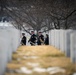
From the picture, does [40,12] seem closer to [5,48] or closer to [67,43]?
[67,43]

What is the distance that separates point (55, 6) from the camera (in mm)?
28891

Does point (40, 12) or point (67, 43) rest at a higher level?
point (40, 12)

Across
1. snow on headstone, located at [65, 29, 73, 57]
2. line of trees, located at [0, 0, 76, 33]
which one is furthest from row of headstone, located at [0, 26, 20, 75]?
line of trees, located at [0, 0, 76, 33]

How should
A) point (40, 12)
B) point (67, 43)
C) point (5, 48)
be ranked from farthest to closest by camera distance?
1. point (40, 12)
2. point (67, 43)
3. point (5, 48)

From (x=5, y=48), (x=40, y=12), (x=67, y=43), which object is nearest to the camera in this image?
(x=5, y=48)

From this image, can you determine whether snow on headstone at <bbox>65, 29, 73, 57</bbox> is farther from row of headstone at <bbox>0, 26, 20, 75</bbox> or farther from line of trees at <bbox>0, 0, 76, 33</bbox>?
line of trees at <bbox>0, 0, 76, 33</bbox>

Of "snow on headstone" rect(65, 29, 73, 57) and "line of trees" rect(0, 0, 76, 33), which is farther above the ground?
"line of trees" rect(0, 0, 76, 33)

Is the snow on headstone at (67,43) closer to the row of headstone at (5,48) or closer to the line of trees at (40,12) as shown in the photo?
the row of headstone at (5,48)

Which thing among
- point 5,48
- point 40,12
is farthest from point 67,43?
point 40,12

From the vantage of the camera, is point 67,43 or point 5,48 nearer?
point 5,48

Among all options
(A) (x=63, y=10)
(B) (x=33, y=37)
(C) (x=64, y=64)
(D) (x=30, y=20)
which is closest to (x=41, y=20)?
(D) (x=30, y=20)

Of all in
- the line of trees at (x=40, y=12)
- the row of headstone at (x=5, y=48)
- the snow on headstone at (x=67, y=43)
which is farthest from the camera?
the line of trees at (x=40, y=12)

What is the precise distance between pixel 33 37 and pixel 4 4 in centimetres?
989

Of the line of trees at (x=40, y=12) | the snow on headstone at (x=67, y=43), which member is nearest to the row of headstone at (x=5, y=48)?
the snow on headstone at (x=67, y=43)
